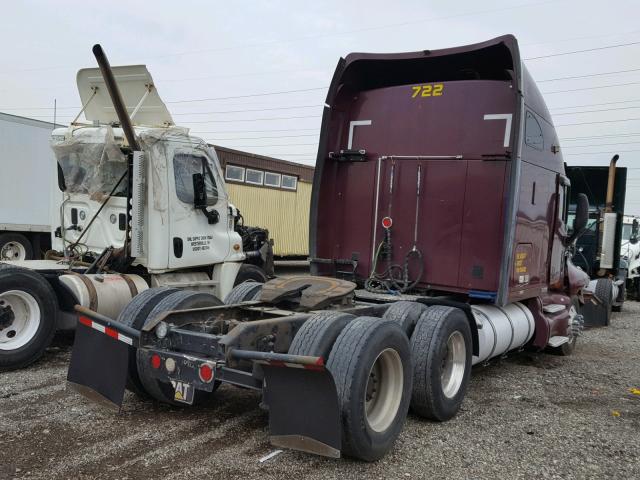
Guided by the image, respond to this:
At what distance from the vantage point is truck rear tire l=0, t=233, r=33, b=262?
41.4 feet

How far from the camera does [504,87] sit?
593cm

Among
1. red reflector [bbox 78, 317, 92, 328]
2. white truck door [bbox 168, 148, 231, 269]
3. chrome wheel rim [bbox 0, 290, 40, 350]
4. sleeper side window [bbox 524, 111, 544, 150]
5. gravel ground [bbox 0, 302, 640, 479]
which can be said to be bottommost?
gravel ground [bbox 0, 302, 640, 479]

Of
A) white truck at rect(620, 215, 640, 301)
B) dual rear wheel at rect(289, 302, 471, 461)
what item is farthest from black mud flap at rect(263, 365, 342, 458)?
white truck at rect(620, 215, 640, 301)

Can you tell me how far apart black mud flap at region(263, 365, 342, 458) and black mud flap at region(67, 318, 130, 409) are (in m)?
1.31

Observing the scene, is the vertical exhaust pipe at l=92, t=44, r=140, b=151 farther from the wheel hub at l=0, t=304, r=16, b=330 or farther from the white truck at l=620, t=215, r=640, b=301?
the white truck at l=620, t=215, r=640, b=301

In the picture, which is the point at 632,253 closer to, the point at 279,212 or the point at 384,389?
the point at 279,212

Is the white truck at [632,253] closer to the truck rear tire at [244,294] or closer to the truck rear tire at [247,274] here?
the truck rear tire at [247,274]

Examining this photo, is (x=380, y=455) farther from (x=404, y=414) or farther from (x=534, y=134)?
(x=534, y=134)

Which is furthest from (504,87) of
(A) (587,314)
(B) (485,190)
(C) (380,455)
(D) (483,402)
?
(A) (587,314)

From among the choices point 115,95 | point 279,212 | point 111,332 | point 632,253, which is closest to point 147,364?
point 111,332

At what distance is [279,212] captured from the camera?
59.7 feet

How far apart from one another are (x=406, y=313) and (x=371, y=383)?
1022 mm

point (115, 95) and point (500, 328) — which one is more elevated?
point (115, 95)

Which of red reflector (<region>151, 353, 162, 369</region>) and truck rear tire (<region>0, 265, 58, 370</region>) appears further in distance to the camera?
truck rear tire (<region>0, 265, 58, 370</region>)
